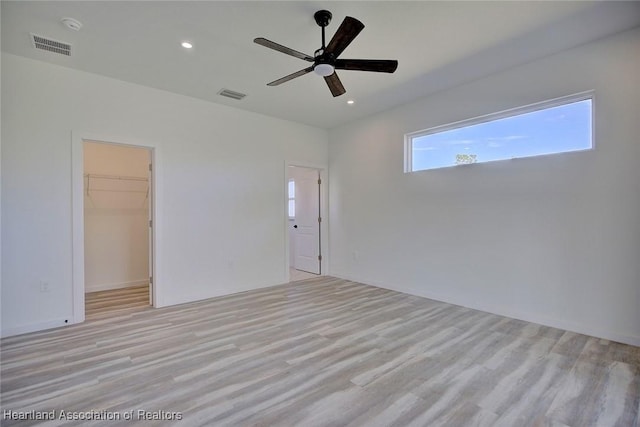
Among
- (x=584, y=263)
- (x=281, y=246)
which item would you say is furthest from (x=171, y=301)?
(x=584, y=263)

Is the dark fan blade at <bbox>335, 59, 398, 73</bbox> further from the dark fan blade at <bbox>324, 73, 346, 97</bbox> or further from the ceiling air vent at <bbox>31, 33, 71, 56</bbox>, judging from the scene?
the ceiling air vent at <bbox>31, 33, 71, 56</bbox>

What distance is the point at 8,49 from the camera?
298 centimetres

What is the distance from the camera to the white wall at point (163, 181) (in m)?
3.11

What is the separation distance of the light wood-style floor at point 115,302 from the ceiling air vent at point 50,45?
2.91 m

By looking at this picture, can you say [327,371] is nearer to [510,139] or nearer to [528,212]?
[528,212]

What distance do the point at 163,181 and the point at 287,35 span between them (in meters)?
2.50

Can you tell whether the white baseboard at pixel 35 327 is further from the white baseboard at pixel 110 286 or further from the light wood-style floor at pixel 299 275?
the light wood-style floor at pixel 299 275

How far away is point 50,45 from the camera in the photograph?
292 centimetres

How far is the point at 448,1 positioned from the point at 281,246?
160 inches

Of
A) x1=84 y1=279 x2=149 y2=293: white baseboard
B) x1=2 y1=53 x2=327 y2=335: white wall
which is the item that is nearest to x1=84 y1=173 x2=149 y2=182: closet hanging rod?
x1=2 y1=53 x2=327 y2=335: white wall

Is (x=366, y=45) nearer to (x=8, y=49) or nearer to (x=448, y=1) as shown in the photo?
(x=448, y=1)

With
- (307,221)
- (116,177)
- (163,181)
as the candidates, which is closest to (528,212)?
(307,221)

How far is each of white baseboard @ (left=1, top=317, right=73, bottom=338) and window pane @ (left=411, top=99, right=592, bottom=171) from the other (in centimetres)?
485

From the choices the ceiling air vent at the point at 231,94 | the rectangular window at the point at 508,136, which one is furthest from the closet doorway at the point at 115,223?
the rectangular window at the point at 508,136
